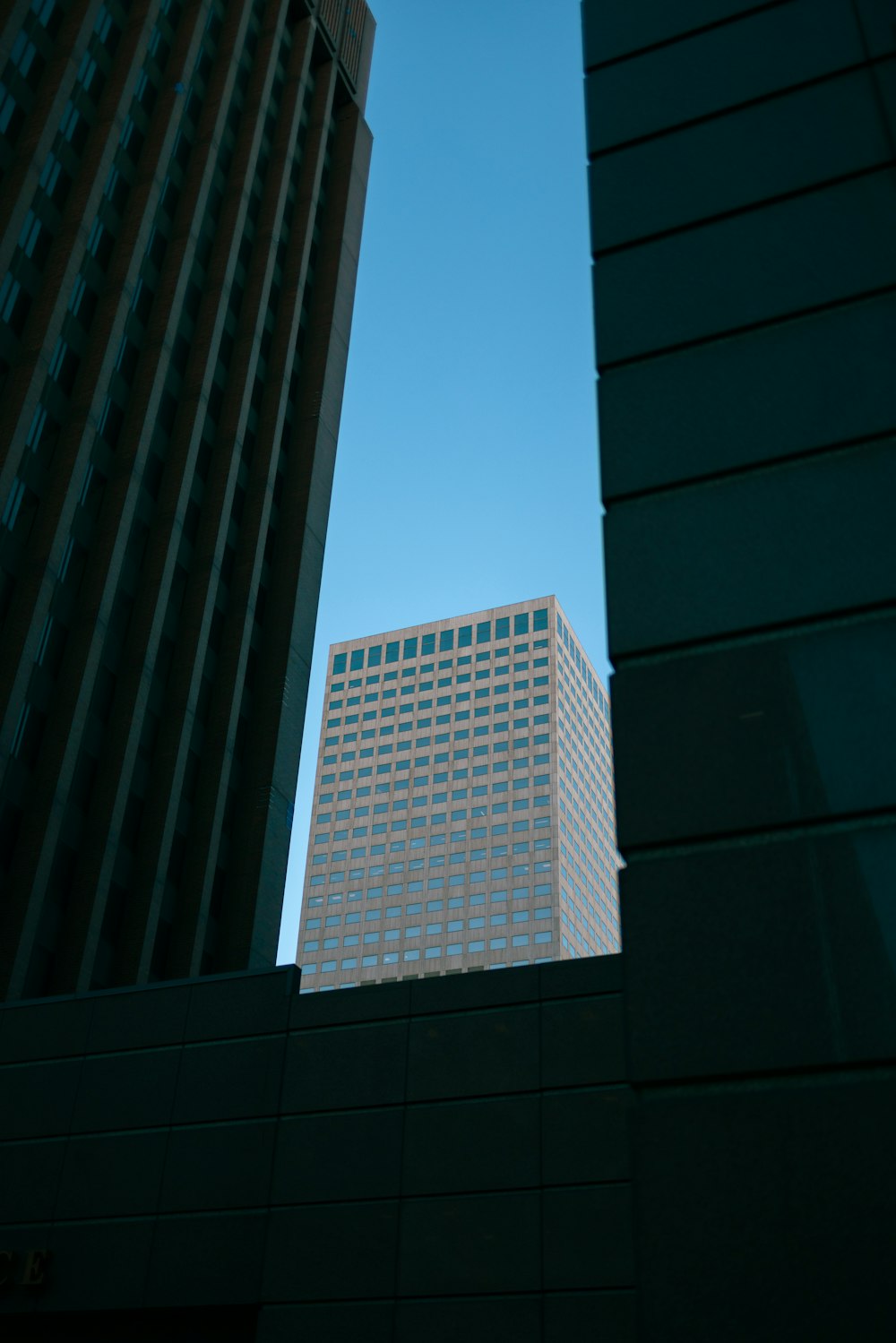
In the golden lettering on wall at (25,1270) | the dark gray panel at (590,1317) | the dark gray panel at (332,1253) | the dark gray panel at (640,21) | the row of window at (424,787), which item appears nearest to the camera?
the dark gray panel at (640,21)

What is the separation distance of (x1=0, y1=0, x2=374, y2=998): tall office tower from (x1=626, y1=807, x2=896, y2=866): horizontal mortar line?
1116 inches

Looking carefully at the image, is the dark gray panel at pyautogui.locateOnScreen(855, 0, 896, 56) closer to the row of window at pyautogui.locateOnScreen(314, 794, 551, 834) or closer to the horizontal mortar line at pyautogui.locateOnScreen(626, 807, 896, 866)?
the horizontal mortar line at pyautogui.locateOnScreen(626, 807, 896, 866)

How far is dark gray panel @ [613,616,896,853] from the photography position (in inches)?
196

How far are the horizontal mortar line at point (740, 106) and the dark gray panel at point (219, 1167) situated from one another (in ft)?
48.8

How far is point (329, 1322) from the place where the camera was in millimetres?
15992

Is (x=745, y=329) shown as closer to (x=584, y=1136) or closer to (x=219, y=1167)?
(x=584, y=1136)

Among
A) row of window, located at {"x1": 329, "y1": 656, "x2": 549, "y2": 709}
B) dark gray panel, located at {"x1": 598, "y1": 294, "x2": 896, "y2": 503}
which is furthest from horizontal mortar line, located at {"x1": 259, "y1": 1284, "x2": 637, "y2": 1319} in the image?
row of window, located at {"x1": 329, "y1": 656, "x2": 549, "y2": 709}

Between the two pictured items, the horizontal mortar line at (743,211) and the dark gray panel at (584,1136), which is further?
the dark gray panel at (584,1136)

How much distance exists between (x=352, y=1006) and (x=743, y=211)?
46.6ft

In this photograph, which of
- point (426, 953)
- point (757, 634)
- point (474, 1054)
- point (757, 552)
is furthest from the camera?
point (426, 953)

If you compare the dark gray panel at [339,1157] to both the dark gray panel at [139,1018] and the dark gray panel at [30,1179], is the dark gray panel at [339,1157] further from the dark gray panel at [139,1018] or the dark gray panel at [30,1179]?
the dark gray panel at [30,1179]

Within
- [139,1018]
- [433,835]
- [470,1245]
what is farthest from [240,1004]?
[433,835]

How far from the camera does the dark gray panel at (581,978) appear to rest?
17203 mm

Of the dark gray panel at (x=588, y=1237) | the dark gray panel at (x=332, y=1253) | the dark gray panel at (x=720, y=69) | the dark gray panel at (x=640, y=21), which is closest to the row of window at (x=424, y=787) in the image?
the dark gray panel at (x=332, y=1253)
